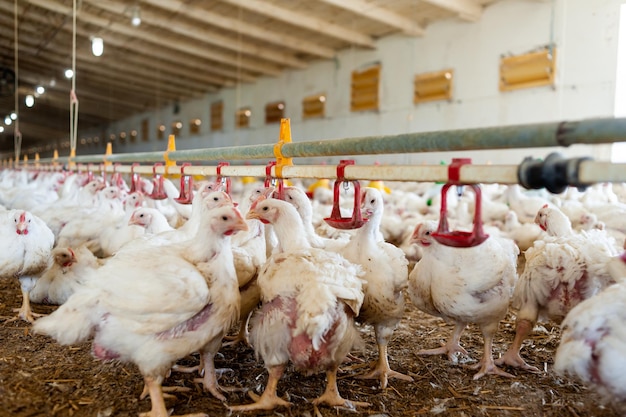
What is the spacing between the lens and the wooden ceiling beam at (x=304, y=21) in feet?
32.0

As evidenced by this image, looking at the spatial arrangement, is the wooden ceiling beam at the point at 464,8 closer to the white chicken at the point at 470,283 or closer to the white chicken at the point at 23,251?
the white chicken at the point at 470,283

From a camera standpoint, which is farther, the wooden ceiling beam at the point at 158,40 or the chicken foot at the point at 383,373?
the wooden ceiling beam at the point at 158,40

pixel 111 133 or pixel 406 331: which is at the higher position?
pixel 111 133

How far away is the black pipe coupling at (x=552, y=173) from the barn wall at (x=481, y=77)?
8.12m

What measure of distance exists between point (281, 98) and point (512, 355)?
1391 cm

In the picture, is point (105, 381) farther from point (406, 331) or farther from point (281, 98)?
point (281, 98)

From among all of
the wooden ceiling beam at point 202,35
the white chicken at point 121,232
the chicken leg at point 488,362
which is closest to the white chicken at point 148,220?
the white chicken at point 121,232

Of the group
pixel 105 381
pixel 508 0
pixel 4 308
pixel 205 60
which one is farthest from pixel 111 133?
pixel 105 381

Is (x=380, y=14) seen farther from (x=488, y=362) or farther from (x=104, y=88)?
(x=104, y=88)

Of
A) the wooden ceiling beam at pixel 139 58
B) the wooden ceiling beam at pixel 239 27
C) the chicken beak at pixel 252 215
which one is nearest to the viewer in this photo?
the chicken beak at pixel 252 215

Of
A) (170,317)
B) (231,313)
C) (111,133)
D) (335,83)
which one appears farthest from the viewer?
(111,133)

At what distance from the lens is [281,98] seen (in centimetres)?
1627

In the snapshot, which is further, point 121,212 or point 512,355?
point 121,212

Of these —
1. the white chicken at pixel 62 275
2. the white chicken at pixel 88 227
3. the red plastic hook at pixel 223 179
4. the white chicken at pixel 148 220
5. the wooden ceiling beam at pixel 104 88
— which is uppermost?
the wooden ceiling beam at pixel 104 88
